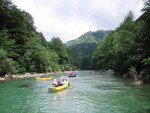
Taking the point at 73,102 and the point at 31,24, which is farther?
the point at 31,24

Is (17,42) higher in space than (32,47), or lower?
higher

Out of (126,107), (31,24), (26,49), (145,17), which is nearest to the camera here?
(126,107)

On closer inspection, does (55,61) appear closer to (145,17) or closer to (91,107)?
(145,17)

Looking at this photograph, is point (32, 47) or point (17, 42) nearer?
point (17, 42)

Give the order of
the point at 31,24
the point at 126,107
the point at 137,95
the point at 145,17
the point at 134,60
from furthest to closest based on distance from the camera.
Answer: the point at 31,24 < the point at 134,60 < the point at 145,17 < the point at 137,95 < the point at 126,107

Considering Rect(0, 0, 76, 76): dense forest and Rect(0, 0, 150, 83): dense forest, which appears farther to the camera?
Rect(0, 0, 76, 76): dense forest

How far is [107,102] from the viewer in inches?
1140

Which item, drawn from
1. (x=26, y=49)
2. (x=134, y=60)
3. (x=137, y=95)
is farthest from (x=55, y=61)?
(x=137, y=95)

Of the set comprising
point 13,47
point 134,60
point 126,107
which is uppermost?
point 13,47

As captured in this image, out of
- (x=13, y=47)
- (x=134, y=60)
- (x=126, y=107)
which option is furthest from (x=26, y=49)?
(x=126, y=107)

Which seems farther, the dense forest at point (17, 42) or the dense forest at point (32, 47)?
the dense forest at point (17, 42)

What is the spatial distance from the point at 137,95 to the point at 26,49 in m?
53.1

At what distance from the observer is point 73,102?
29.2 meters

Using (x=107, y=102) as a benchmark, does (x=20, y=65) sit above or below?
above
